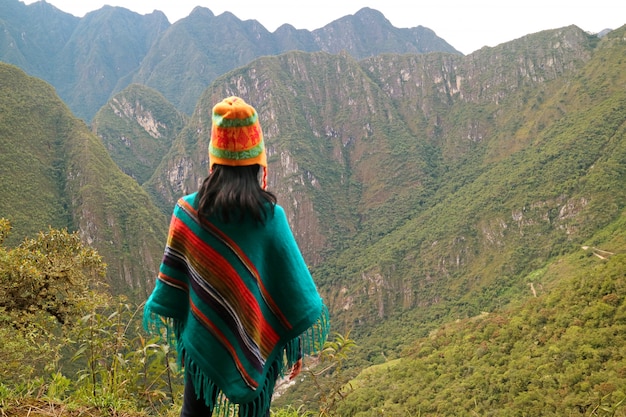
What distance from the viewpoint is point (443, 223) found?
214 ft

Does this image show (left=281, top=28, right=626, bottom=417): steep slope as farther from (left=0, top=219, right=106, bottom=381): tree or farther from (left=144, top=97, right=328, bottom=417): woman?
(left=0, top=219, right=106, bottom=381): tree

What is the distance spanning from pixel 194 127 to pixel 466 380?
9084 centimetres

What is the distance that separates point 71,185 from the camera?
49938 millimetres

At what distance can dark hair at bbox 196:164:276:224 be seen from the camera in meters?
1.30

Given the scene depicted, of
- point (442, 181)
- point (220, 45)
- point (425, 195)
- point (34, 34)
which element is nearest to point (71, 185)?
point (425, 195)

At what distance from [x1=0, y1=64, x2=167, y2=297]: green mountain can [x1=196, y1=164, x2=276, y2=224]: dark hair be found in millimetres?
45554

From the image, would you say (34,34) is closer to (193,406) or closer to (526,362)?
(526,362)

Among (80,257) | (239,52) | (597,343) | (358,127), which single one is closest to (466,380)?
(597,343)

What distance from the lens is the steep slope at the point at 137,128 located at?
324 feet

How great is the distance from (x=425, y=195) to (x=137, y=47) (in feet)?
559

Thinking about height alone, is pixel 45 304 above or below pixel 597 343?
above

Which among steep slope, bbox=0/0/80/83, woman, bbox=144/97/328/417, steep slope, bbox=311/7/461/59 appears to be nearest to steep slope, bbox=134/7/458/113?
steep slope, bbox=311/7/461/59

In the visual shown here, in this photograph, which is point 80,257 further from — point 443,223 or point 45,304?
point 443,223

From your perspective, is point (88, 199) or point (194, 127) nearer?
point (88, 199)
